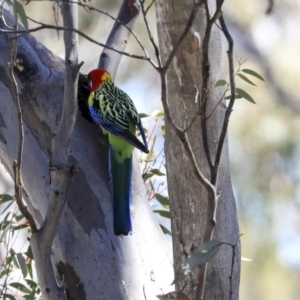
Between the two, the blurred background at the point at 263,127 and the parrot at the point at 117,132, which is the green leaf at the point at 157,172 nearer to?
the parrot at the point at 117,132

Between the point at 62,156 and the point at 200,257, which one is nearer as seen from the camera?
the point at 200,257

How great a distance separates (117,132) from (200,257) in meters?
0.69

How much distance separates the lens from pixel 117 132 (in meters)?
1.68

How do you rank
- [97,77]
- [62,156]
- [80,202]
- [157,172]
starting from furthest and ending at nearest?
[157,172]
[97,77]
[80,202]
[62,156]

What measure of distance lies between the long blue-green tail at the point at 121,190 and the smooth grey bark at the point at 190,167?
0.36ft

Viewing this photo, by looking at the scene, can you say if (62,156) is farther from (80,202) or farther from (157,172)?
(157,172)

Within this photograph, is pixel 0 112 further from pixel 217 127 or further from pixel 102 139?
pixel 217 127

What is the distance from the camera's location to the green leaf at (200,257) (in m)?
1.02

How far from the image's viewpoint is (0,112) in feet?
5.78

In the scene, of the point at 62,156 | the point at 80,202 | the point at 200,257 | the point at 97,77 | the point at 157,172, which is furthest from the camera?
the point at 157,172

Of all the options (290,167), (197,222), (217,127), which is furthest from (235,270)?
(290,167)

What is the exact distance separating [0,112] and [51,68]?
0.56 feet

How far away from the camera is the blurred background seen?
4.61 metres

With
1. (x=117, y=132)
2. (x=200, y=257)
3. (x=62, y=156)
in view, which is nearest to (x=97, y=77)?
(x=117, y=132)
